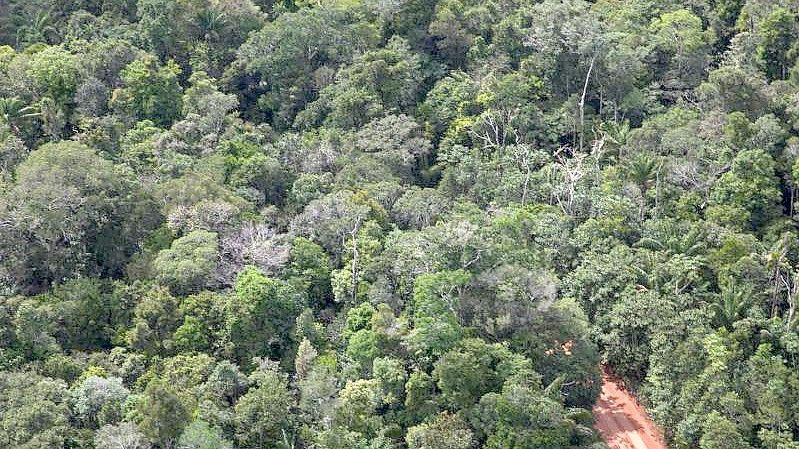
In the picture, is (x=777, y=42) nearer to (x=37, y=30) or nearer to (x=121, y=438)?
(x=121, y=438)

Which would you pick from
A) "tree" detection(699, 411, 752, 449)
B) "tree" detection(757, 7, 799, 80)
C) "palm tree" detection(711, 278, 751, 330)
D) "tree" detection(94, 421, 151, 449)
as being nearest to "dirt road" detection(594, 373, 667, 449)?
"tree" detection(699, 411, 752, 449)

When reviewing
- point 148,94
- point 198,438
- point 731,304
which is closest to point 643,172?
point 731,304

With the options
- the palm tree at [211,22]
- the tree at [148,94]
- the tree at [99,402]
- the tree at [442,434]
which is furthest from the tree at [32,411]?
the palm tree at [211,22]

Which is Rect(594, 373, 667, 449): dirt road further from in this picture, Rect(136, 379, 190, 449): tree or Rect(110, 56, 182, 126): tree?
Rect(110, 56, 182, 126): tree

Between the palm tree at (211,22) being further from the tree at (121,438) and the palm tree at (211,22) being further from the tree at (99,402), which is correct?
the tree at (121,438)

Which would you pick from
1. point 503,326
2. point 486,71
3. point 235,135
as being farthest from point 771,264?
point 235,135
